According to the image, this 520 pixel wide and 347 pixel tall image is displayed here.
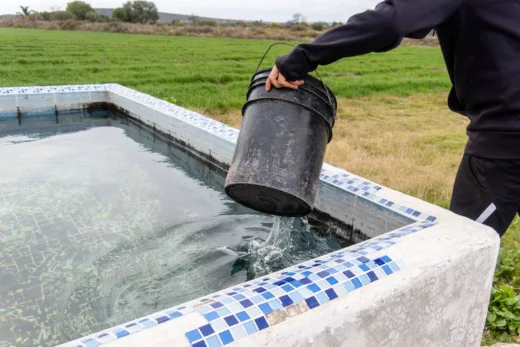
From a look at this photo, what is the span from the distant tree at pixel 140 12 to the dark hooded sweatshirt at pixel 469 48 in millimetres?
56274

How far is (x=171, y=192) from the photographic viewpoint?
13.8 feet

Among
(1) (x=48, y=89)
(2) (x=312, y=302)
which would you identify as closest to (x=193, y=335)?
(2) (x=312, y=302)

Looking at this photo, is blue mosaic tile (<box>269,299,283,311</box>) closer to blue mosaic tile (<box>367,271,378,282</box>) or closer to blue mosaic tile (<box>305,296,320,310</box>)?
blue mosaic tile (<box>305,296,320,310</box>)

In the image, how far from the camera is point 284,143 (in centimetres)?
227

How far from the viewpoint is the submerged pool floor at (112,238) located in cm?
260

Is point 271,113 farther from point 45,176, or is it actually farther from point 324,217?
point 45,176

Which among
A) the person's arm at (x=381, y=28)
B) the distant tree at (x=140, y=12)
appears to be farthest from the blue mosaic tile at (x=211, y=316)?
the distant tree at (x=140, y=12)

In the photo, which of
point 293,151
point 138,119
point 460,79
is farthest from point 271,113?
point 138,119

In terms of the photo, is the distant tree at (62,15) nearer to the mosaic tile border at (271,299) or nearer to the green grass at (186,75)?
the green grass at (186,75)

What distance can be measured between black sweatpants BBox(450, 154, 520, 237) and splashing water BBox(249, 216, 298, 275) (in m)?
1.23

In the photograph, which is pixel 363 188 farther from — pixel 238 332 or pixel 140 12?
pixel 140 12

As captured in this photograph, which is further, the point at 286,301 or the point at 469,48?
the point at 469,48

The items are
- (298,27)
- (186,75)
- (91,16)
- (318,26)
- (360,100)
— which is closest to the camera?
(360,100)

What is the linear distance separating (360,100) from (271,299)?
317 inches
